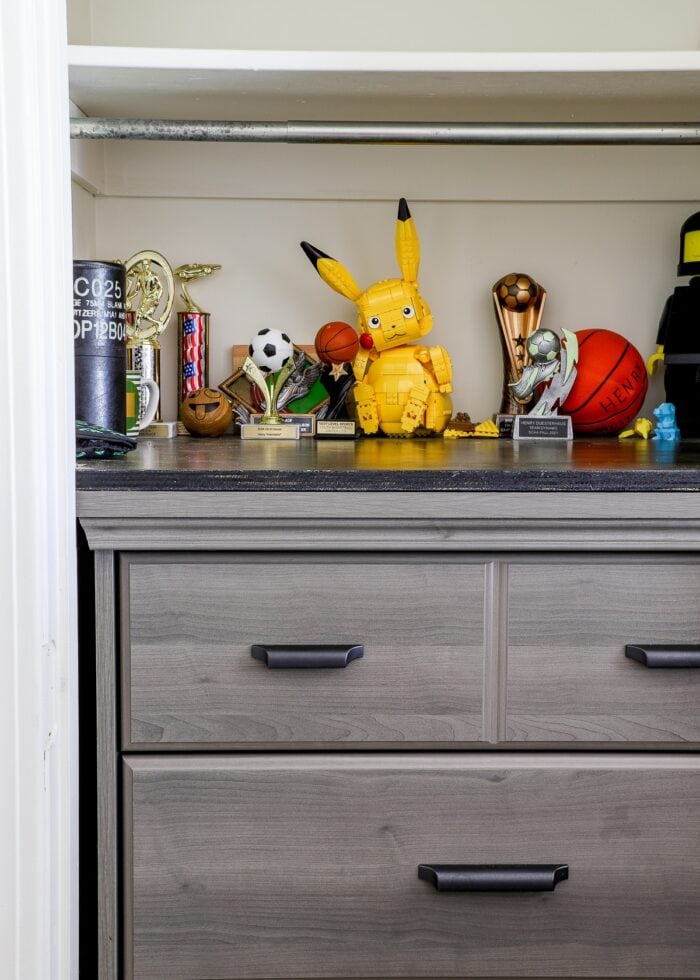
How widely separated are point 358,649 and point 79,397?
462mm

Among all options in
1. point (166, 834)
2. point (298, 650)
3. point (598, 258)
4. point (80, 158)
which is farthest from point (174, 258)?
point (166, 834)

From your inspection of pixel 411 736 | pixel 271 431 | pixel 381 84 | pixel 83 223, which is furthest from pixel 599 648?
pixel 83 223

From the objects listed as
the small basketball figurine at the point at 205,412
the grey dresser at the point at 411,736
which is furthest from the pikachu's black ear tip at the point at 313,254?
the grey dresser at the point at 411,736

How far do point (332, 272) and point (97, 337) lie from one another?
412mm

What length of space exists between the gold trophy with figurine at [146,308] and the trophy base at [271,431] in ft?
0.40

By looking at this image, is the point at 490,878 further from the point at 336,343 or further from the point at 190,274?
the point at 190,274

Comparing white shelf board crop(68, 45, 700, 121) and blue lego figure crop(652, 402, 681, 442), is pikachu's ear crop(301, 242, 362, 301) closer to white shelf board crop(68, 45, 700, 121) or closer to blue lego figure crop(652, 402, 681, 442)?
white shelf board crop(68, 45, 700, 121)

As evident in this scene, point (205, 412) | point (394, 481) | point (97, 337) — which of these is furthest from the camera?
point (205, 412)

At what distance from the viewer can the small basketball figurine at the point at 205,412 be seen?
132 cm

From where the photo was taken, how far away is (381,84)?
49.3 inches

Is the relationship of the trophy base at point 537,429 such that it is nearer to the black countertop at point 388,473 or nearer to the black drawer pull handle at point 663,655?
the black countertop at point 388,473

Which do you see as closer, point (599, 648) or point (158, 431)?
point (599, 648)

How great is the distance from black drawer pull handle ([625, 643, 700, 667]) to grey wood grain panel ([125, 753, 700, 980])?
10 centimetres

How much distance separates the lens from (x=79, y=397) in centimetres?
109
